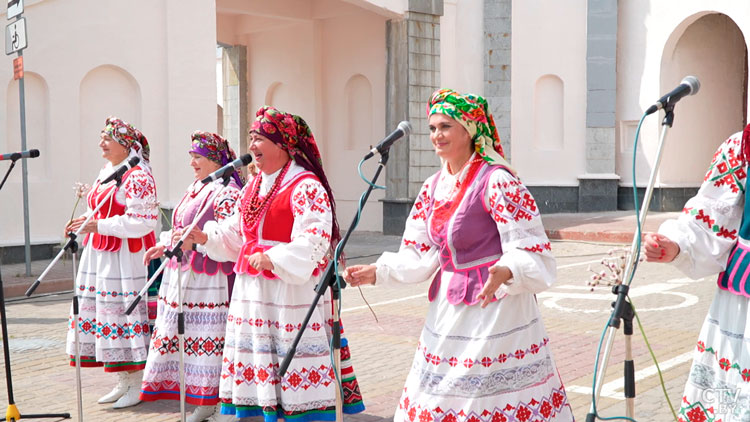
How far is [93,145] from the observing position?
14.7m

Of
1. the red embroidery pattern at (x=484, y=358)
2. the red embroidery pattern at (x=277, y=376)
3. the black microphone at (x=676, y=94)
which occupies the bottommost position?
the red embroidery pattern at (x=277, y=376)

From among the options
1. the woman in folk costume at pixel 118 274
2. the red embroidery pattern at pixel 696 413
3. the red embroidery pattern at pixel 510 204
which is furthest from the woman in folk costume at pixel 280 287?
the red embroidery pattern at pixel 696 413

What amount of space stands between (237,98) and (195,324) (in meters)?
16.2

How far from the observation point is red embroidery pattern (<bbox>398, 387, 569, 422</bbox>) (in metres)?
3.68

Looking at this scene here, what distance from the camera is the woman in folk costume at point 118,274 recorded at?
6.27 metres

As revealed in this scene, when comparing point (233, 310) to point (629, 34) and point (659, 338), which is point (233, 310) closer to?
point (659, 338)

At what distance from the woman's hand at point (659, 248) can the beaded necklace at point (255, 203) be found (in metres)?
2.36

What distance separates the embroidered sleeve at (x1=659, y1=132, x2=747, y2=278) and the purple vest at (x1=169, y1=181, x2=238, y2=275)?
3.19m

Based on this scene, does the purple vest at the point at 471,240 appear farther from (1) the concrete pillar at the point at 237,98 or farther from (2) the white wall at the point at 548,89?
→ (1) the concrete pillar at the point at 237,98

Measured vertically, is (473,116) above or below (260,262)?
above

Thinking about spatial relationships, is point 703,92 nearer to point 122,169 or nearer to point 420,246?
point 122,169

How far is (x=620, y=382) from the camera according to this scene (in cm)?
636

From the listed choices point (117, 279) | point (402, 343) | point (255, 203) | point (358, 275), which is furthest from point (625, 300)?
point (402, 343)

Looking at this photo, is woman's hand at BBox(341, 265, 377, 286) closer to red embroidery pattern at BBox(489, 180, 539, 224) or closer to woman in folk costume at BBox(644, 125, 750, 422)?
red embroidery pattern at BBox(489, 180, 539, 224)
